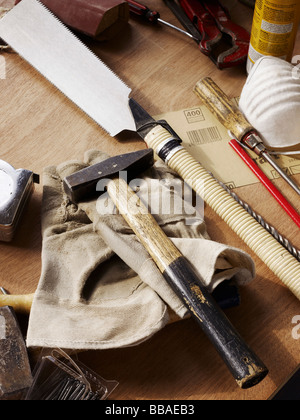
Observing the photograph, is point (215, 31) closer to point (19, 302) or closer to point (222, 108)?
point (222, 108)

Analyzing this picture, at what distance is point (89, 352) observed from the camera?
874 mm

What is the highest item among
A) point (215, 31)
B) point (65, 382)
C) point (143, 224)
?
point (215, 31)

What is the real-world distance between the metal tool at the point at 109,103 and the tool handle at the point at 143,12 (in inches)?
7.9

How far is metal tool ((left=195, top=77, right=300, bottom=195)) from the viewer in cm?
110

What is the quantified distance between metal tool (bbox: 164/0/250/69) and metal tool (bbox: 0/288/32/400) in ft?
2.36

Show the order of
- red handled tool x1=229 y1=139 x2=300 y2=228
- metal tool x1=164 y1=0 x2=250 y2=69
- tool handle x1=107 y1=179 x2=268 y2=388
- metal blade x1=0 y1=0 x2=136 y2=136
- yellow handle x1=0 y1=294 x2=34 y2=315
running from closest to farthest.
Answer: tool handle x1=107 y1=179 x2=268 y2=388
yellow handle x1=0 y1=294 x2=34 y2=315
red handled tool x1=229 y1=139 x2=300 y2=228
metal blade x1=0 y1=0 x2=136 y2=136
metal tool x1=164 y1=0 x2=250 y2=69

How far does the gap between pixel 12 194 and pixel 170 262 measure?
11.8 inches

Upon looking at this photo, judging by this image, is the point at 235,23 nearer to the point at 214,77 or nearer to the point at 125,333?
the point at 214,77

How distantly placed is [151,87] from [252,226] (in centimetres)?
42

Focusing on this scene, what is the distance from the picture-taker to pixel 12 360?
81cm

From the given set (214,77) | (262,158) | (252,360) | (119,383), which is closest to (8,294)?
(119,383)

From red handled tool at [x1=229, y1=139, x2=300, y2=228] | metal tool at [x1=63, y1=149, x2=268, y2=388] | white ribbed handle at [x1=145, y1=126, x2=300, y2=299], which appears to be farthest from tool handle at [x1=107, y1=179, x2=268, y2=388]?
red handled tool at [x1=229, y1=139, x2=300, y2=228]

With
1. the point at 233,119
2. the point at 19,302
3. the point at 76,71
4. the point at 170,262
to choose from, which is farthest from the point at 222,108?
the point at 19,302

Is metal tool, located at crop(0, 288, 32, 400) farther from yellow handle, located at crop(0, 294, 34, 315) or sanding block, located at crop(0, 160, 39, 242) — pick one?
sanding block, located at crop(0, 160, 39, 242)
